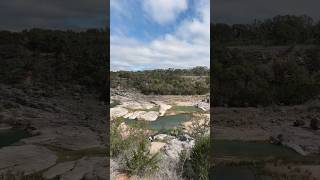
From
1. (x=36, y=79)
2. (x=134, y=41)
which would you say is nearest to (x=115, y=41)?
(x=134, y=41)

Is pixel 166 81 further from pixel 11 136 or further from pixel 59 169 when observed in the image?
pixel 11 136

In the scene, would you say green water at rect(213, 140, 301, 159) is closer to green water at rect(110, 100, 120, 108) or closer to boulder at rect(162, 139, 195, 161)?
boulder at rect(162, 139, 195, 161)

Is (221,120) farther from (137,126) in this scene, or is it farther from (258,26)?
(137,126)

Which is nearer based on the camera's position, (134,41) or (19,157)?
(19,157)

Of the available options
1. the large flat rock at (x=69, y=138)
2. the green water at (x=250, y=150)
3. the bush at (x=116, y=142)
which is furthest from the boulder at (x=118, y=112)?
the green water at (x=250, y=150)

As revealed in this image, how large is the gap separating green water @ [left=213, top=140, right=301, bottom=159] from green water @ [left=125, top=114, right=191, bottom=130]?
46.4 inches

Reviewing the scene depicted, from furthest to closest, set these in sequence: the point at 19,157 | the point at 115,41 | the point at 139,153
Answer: the point at 115,41
the point at 139,153
the point at 19,157

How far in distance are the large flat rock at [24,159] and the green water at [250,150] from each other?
1847 mm

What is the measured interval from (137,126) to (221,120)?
1517 millimetres

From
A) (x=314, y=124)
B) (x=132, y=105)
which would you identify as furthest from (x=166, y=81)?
(x=314, y=124)

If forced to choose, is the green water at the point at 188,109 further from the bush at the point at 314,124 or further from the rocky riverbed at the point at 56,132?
the bush at the point at 314,124

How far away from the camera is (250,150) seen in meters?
4.98

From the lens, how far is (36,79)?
16.4ft

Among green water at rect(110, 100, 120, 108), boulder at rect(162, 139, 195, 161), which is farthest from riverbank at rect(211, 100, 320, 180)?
green water at rect(110, 100, 120, 108)
